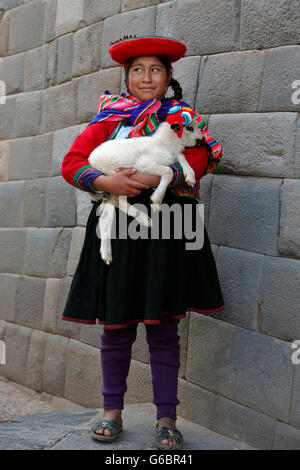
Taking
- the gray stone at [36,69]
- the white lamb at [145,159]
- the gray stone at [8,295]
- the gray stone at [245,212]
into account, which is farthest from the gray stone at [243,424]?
the gray stone at [36,69]

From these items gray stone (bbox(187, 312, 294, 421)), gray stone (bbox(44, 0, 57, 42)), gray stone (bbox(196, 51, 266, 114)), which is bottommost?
gray stone (bbox(187, 312, 294, 421))

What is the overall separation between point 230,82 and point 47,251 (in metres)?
1.95

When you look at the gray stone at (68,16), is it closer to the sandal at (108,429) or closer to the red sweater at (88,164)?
the red sweater at (88,164)

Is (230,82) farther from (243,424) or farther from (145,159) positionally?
(243,424)

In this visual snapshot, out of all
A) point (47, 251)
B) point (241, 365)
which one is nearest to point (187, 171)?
point (241, 365)

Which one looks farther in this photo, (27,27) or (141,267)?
(27,27)

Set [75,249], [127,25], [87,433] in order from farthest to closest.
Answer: [75,249] < [127,25] < [87,433]

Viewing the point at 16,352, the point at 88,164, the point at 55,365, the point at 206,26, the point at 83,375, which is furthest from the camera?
the point at 16,352

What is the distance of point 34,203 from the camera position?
168 inches

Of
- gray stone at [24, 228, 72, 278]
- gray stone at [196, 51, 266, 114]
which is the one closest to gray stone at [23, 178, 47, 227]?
gray stone at [24, 228, 72, 278]

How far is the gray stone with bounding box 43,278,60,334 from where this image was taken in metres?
3.94

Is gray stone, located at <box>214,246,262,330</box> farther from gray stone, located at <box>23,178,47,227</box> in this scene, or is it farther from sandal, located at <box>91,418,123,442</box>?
gray stone, located at <box>23,178,47,227</box>

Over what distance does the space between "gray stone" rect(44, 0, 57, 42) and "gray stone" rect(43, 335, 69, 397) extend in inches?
87.2

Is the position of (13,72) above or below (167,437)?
above
